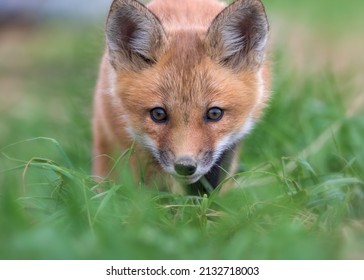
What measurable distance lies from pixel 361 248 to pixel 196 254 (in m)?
0.95

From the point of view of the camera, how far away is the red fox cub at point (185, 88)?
4934 millimetres

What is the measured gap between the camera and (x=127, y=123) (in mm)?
5301

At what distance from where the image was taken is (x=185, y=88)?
498 centimetres

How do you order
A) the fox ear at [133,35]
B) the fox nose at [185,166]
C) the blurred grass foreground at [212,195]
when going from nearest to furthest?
the blurred grass foreground at [212,195]
the fox nose at [185,166]
the fox ear at [133,35]

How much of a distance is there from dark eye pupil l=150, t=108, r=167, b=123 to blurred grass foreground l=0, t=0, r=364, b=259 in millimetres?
385

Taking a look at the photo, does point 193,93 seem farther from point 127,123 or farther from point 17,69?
point 17,69

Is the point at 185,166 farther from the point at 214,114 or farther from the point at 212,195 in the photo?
the point at 214,114

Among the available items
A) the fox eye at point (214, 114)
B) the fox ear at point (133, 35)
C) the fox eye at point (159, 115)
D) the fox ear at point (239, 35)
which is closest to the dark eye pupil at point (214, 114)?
the fox eye at point (214, 114)

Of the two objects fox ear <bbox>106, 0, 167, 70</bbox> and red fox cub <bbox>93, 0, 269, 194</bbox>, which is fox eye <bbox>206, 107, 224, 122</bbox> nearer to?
red fox cub <bbox>93, 0, 269, 194</bbox>

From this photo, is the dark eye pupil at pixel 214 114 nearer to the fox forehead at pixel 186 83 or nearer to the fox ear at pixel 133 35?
the fox forehead at pixel 186 83

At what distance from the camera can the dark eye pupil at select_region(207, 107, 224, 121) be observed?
5.01 metres

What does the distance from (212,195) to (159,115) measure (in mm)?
726

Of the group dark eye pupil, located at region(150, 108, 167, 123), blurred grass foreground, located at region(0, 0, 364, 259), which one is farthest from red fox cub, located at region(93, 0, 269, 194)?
blurred grass foreground, located at region(0, 0, 364, 259)

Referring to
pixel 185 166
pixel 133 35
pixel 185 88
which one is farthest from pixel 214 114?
pixel 133 35
